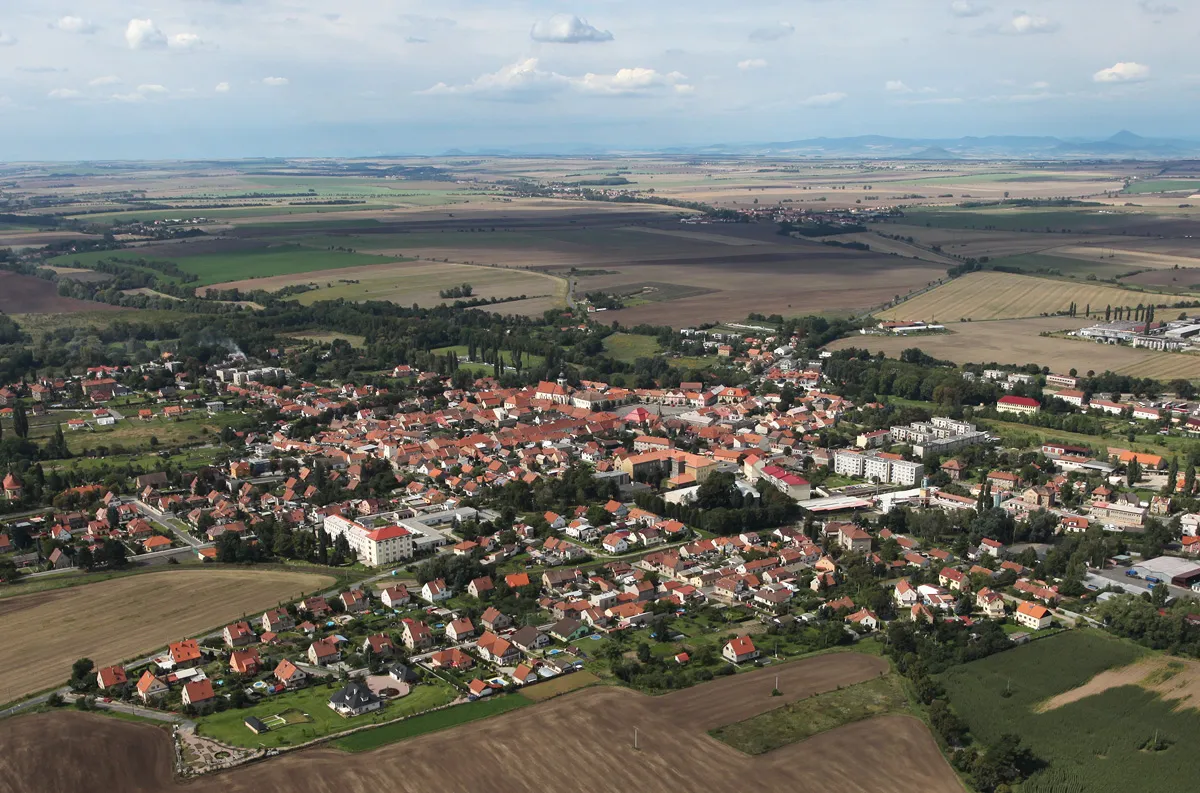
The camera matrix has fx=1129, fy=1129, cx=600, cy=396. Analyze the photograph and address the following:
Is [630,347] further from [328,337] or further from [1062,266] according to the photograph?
[1062,266]

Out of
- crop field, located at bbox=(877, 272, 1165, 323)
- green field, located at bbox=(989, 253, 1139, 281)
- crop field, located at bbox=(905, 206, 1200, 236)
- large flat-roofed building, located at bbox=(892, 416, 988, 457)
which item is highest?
crop field, located at bbox=(905, 206, 1200, 236)

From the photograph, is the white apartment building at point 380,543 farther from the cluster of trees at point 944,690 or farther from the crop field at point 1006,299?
the crop field at point 1006,299

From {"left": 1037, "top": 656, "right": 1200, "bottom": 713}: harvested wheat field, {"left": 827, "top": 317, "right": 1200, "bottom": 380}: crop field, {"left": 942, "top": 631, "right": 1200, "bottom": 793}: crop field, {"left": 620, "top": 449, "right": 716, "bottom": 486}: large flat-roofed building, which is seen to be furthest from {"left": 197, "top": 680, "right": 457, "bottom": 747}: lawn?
{"left": 827, "top": 317, "right": 1200, "bottom": 380}: crop field

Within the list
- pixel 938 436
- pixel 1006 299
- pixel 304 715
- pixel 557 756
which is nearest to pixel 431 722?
pixel 304 715

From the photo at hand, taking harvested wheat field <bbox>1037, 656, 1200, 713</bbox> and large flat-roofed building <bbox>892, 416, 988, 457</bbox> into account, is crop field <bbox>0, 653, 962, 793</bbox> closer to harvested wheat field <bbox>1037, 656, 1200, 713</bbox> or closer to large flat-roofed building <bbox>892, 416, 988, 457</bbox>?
harvested wheat field <bbox>1037, 656, 1200, 713</bbox>

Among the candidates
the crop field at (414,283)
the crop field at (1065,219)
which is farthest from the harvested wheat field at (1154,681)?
the crop field at (1065,219)

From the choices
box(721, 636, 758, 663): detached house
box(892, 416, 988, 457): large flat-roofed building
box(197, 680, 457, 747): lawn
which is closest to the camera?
box(197, 680, 457, 747): lawn
